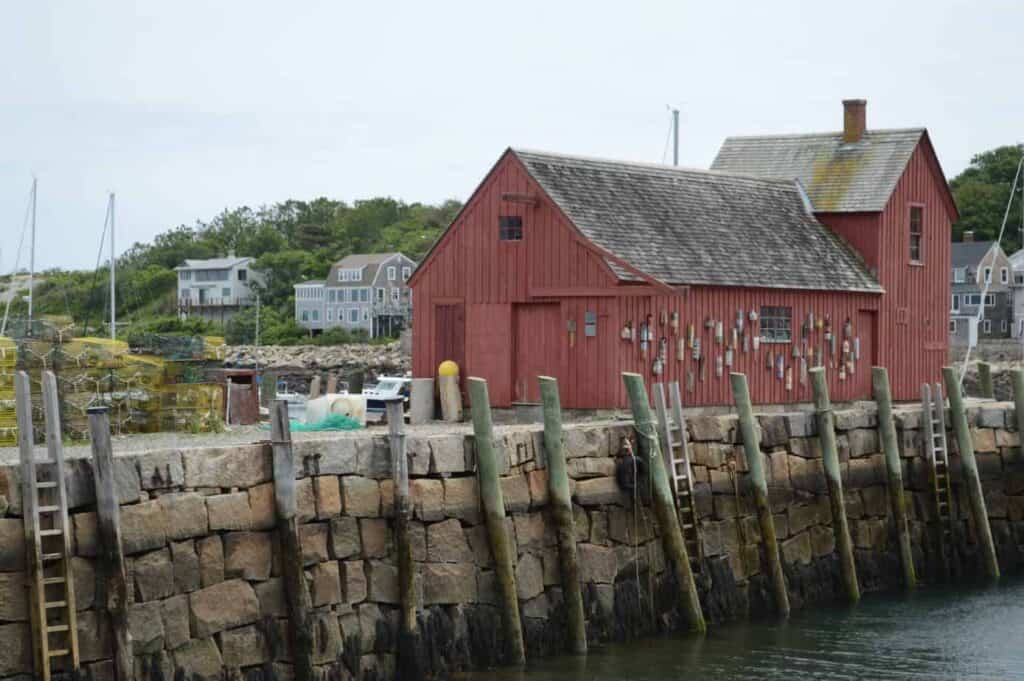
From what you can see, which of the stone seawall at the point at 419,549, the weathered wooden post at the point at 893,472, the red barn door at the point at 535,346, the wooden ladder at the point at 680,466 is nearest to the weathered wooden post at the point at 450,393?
the red barn door at the point at 535,346

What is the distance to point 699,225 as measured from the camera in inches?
1261

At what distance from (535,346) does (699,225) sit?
4197 mm

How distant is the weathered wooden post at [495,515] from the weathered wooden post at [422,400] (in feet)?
33.4

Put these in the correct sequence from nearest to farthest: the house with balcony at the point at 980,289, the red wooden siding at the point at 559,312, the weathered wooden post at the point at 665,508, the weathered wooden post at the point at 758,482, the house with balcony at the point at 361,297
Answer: the weathered wooden post at the point at 665,508, the weathered wooden post at the point at 758,482, the red wooden siding at the point at 559,312, the house with balcony at the point at 980,289, the house with balcony at the point at 361,297

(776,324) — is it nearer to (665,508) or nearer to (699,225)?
(699,225)

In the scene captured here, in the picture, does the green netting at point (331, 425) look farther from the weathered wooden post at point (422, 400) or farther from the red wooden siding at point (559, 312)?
the red wooden siding at point (559, 312)

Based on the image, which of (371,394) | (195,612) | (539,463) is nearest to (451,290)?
(539,463)

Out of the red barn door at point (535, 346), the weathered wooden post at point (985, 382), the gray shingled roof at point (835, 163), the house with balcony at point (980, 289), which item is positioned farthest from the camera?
the house with balcony at point (980, 289)

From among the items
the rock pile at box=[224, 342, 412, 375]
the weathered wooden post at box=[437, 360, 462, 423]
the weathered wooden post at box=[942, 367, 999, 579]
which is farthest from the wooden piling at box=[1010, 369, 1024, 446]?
the rock pile at box=[224, 342, 412, 375]

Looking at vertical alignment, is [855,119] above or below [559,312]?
above

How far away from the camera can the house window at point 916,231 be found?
3622 centimetres

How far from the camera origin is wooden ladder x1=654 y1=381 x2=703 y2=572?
77.2 ft

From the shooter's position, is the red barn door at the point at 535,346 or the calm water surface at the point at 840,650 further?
the red barn door at the point at 535,346

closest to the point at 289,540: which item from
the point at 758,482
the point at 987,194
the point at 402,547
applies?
the point at 402,547
